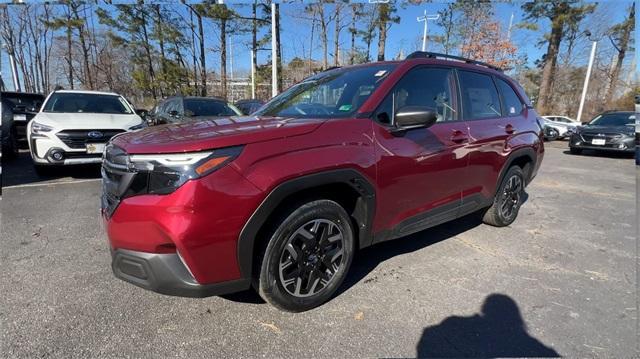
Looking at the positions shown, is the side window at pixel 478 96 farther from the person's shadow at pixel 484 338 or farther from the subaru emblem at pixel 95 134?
the subaru emblem at pixel 95 134

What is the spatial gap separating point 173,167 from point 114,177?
1.80 feet

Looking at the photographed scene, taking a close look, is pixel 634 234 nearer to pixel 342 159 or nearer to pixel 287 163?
pixel 342 159

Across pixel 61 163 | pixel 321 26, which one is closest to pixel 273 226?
pixel 61 163

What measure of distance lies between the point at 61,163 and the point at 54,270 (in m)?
3.74

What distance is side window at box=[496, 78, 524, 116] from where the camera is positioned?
415cm

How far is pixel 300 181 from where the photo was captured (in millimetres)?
2195

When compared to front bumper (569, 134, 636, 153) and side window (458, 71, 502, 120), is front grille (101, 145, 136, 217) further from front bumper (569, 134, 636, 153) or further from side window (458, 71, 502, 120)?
front bumper (569, 134, 636, 153)

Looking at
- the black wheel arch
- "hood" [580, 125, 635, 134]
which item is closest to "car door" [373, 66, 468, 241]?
the black wheel arch

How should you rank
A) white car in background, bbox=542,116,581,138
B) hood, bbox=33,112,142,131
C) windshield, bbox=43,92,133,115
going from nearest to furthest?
hood, bbox=33,112,142,131
windshield, bbox=43,92,133,115
white car in background, bbox=542,116,581,138

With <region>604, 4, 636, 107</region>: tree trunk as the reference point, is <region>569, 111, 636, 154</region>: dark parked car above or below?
below

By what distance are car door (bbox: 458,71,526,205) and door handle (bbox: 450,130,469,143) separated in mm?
114

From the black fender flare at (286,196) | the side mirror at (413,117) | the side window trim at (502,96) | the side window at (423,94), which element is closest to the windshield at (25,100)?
the black fender flare at (286,196)

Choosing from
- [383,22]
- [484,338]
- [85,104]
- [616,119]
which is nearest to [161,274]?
[484,338]

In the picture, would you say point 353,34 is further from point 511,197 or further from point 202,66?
point 511,197
